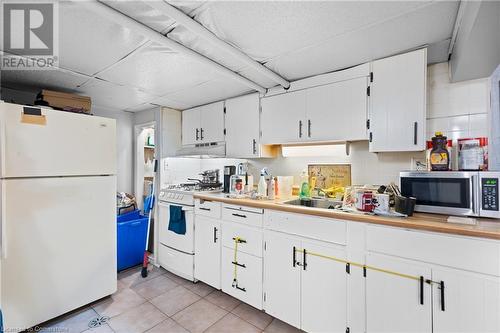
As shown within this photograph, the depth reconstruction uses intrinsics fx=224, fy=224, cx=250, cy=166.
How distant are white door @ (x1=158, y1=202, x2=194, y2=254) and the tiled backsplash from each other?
2391 millimetres

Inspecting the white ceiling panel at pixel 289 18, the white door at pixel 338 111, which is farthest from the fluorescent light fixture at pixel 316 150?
the white ceiling panel at pixel 289 18

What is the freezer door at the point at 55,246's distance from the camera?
5.52 ft

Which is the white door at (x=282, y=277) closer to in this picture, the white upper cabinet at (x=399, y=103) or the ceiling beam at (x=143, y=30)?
the white upper cabinet at (x=399, y=103)

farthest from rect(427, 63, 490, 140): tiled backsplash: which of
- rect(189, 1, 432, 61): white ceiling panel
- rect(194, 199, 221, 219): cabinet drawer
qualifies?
rect(194, 199, 221, 219): cabinet drawer

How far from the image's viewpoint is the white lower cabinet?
5.14 ft

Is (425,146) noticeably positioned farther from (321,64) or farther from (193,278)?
(193,278)

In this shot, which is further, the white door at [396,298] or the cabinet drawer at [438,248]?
the white door at [396,298]

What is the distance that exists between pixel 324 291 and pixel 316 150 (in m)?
1.27

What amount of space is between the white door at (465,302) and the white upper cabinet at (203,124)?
2.32m

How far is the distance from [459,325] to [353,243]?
62 cm

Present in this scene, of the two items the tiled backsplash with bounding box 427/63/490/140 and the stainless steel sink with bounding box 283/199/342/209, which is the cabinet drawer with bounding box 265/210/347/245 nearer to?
the stainless steel sink with bounding box 283/199/342/209

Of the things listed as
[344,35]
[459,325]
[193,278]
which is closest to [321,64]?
[344,35]

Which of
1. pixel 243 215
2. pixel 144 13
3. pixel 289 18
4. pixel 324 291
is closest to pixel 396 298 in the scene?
pixel 324 291

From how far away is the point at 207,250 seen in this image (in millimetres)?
2328
